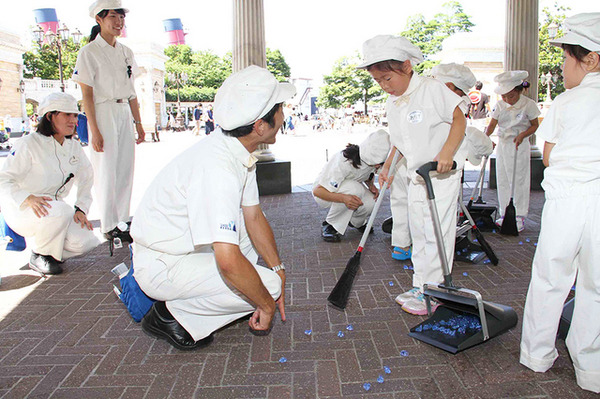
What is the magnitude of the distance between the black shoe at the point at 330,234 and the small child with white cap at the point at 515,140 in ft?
6.86

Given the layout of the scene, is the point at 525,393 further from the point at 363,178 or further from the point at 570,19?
the point at 363,178

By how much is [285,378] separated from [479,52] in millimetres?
35395

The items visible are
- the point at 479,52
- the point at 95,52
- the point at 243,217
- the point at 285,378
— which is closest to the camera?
the point at 285,378

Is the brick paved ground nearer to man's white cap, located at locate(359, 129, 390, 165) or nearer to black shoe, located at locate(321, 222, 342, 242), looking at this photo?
black shoe, located at locate(321, 222, 342, 242)

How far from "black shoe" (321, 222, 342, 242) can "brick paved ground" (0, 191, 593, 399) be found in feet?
4.23

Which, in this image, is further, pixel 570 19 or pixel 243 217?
pixel 243 217

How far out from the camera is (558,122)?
2.40m

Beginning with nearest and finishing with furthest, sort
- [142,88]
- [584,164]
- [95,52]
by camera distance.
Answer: [584,164] → [95,52] → [142,88]

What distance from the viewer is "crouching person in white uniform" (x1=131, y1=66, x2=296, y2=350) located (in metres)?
2.28

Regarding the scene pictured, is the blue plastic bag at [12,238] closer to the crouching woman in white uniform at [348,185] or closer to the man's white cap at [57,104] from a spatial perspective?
the man's white cap at [57,104]

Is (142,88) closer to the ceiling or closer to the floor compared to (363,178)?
closer to the ceiling

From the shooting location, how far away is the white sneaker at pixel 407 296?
11.7 ft

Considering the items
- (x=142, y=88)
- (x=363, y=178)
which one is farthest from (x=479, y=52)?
(x=363, y=178)

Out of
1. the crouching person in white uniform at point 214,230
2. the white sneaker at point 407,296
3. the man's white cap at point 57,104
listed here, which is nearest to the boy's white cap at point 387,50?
the crouching person in white uniform at point 214,230
